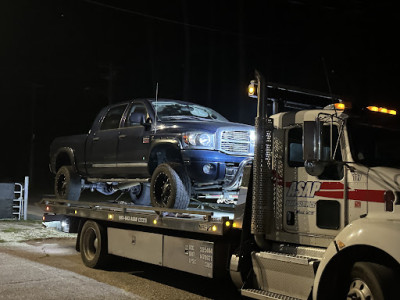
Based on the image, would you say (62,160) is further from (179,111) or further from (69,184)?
(179,111)

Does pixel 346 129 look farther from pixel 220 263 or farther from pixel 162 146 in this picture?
pixel 162 146

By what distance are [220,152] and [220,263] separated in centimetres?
188

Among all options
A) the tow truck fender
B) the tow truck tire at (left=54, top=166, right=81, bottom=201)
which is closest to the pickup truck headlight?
the tow truck fender

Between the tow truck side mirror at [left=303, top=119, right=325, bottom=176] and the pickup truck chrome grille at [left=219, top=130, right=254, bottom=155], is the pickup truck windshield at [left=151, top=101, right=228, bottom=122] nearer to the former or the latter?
the pickup truck chrome grille at [left=219, top=130, right=254, bottom=155]

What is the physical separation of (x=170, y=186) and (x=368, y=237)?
138 inches

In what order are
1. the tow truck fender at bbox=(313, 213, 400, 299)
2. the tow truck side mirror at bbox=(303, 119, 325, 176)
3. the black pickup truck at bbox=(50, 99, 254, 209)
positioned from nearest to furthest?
the tow truck fender at bbox=(313, 213, 400, 299) → the tow truck side mirror at bbox=(303, 119, 325, 176) → the black pickup truck at bbox=(50, 99, 254, 209)

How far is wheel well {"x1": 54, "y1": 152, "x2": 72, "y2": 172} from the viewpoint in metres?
10.6

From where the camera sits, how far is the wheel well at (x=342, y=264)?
4586 mm

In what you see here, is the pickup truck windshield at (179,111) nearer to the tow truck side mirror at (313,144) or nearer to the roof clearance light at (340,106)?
the roof clearance light at (340,106)

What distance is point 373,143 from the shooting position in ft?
16.7

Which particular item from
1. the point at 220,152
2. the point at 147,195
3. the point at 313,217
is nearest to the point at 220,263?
the point at 313,217

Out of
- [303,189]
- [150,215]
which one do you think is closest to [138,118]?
[150,215]

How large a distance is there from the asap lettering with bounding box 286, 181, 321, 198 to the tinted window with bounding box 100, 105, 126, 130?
4.53 meters

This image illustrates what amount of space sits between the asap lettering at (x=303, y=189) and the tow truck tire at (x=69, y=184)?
5.60 meters
